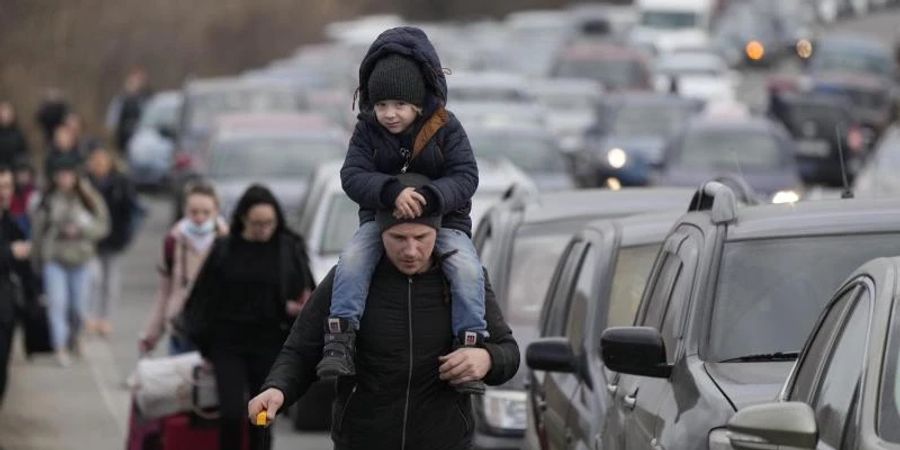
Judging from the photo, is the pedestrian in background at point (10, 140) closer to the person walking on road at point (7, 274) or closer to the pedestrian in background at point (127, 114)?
the pedestrian in background at point (127, 114)

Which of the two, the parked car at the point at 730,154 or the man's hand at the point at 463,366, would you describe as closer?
the man's hand at the point at 463,366

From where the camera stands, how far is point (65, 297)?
68.3 ft

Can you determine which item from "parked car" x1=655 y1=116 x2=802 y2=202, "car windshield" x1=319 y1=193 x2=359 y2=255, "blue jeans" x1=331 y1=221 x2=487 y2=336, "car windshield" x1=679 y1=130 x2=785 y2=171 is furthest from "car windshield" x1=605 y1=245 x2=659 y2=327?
"car windshield" x1=679 y1=130 x2=785 y2=171

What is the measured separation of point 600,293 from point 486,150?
14.2 m

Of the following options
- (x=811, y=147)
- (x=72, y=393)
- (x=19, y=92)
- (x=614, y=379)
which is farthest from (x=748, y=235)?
(x=19, y=92)

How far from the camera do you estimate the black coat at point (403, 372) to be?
23.8 feet

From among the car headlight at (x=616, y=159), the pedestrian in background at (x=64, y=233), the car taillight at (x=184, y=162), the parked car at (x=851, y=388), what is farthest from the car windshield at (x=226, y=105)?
the parked car at (x=851, y=388)

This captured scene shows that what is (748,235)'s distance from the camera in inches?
321

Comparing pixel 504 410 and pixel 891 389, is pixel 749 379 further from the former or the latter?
pixel 504 410

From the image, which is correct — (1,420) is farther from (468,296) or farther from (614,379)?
(468,296)

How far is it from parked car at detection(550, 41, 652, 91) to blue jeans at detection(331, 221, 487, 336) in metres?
38.3

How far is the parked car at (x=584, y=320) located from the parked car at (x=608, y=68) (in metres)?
34.9

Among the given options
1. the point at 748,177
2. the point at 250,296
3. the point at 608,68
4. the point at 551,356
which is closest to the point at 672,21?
the point at 608,68

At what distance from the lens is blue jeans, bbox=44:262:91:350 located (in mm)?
20672
